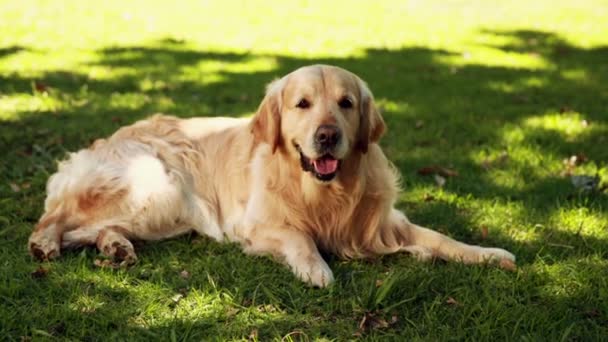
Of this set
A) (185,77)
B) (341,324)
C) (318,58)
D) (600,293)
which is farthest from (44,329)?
(318,58)

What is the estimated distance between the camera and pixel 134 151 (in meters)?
4.38

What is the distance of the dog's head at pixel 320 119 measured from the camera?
11.5 feet

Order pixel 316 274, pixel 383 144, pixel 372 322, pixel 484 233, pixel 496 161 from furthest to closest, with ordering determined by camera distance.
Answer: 1. pixel 383 144
2. pixel 496 161
3. pixel 484 233
4. pixel 316 274
5. pixel 372 322

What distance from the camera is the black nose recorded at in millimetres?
3445

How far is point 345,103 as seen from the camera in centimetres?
369

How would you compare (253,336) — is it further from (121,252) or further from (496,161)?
(496,161)

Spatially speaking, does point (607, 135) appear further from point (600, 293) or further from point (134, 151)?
point (134, 151)

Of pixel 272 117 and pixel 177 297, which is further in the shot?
pixel 272 117

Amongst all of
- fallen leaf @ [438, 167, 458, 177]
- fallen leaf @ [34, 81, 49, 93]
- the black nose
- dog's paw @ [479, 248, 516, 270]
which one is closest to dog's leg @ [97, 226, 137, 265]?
the black nose

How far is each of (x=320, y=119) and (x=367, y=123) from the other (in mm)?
376

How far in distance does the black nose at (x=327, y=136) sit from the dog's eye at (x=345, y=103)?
0.24 meters

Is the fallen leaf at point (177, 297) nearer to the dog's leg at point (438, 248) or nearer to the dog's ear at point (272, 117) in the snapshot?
the dog's ear at point (272, 117)

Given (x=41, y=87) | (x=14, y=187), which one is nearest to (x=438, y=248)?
(x=14, y=187)

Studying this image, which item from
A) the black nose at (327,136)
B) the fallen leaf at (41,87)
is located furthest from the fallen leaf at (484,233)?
the fallen leaf at (41,87)
